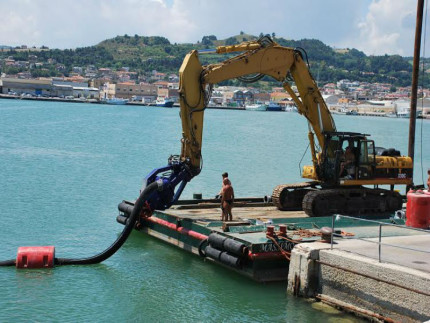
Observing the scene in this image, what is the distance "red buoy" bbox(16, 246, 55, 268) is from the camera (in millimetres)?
18188

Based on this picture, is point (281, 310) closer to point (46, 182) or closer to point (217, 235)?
point (217, 235)

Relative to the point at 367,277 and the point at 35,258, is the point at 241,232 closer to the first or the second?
the point at 367,277

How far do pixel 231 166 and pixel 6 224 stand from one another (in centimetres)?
2957

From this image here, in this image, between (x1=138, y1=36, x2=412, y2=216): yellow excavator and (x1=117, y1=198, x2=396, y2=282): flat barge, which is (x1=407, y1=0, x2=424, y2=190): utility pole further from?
(x1=117, y1=198, x2=396, y2=282): flat barge

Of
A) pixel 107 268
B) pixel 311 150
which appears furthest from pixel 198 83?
pixel 107 268

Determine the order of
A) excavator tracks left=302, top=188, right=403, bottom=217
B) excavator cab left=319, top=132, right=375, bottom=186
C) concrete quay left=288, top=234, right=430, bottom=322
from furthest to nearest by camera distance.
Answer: excavator cab left=319, top=132, right=375, bottom=186 < excavator tracks left=302, top=188, right=403, bottom=217 < concrete quay left=288, top=234, right=430, bottom=322

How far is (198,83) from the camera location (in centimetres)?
2105

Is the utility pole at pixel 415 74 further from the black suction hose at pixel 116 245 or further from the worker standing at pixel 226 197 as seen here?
the black suction hose at pixel 116 245

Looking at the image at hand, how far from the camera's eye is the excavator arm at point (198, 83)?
2078 cm

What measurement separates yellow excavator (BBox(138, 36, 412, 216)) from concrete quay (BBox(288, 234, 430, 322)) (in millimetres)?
5898

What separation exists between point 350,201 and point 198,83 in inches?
267

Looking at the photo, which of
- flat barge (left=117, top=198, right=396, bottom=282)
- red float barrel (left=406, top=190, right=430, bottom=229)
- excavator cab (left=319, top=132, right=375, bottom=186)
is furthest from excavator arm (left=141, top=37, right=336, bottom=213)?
red float barrel (left=406, top=190, right=430, bottom=229)

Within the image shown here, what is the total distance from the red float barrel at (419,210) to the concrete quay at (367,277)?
156 cm

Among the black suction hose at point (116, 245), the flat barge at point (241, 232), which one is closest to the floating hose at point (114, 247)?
the black suction hose at point (116, 245)
